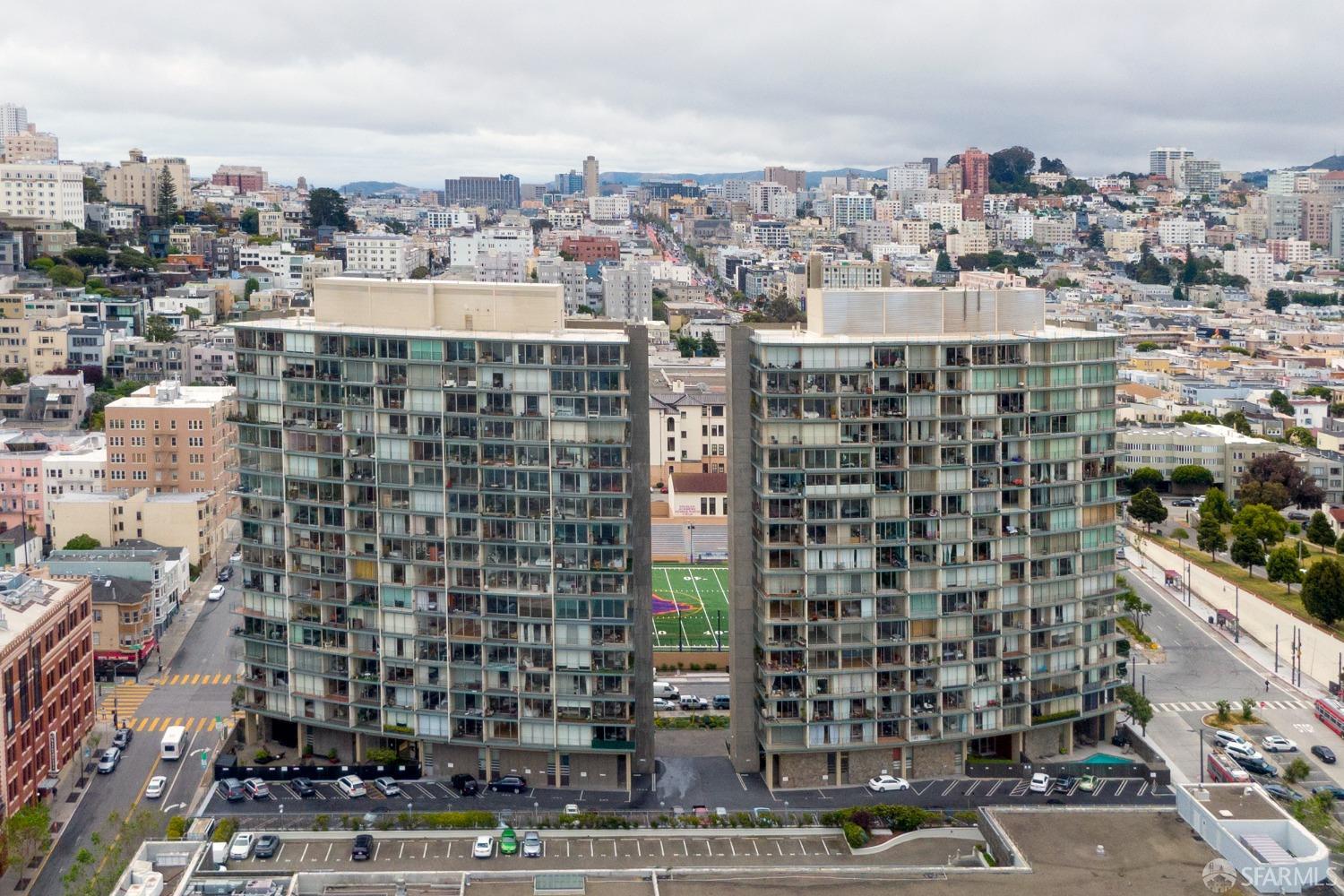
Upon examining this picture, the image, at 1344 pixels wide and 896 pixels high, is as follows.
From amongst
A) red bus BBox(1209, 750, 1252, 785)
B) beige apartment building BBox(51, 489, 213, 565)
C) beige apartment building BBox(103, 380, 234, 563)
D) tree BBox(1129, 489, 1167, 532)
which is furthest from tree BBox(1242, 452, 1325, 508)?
beige apartment building BBox(51, 489, 213, 565)

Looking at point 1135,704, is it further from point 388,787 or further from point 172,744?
point 172,744

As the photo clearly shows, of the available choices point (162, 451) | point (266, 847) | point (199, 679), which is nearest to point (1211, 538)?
point (199, 679)

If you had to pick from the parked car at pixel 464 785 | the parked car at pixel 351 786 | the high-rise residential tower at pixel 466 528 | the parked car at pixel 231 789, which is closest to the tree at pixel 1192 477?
the high-rise residential tower at pixel 466 528

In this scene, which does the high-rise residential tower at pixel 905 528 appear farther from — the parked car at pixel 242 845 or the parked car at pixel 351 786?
the parked car at pixel 242 845

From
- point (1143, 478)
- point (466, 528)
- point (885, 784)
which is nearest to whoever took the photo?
point (885, 784)

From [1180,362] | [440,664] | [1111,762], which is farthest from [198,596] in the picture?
[1180,362]

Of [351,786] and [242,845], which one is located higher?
[351,786]
